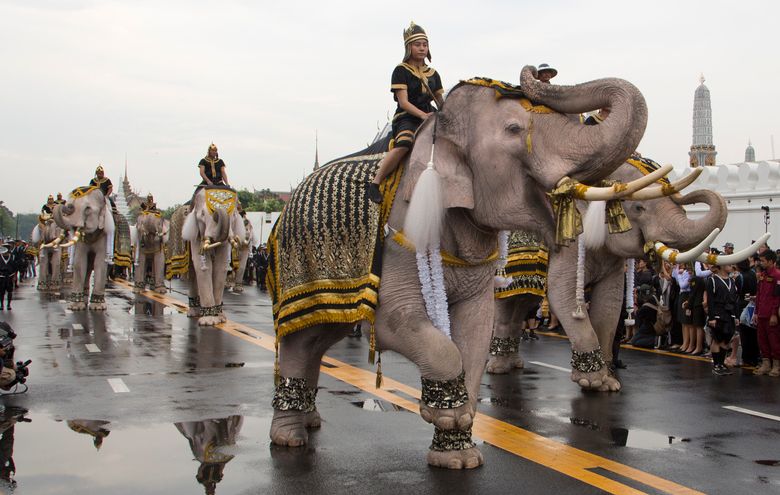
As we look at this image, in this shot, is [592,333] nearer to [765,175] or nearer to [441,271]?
[441,271]

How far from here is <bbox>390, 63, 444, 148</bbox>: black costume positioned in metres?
6.68

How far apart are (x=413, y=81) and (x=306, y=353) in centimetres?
224

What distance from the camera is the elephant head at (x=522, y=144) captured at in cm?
546

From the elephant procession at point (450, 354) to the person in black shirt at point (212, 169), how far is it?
6.29 m

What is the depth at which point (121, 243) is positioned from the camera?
72.9 ft

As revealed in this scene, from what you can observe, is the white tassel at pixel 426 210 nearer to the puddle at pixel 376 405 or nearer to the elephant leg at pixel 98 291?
the puddle at pixel 376 405

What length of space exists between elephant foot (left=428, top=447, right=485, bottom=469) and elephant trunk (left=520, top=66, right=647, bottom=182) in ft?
6.59

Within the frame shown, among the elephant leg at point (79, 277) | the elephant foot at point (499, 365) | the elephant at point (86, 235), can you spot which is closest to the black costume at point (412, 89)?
the elephant foot at point (499, 365)

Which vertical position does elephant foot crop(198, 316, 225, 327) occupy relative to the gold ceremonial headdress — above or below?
below

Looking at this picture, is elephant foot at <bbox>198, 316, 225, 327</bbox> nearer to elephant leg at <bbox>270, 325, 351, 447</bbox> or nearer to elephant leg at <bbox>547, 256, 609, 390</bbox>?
elephant leg at <bbox>547, 256, 609, 390</bbox>

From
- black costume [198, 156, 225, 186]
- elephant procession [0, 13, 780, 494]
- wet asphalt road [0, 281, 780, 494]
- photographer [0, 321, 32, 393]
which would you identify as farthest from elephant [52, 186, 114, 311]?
photographer [0, 321, 32, 393]

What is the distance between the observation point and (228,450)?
21.8 feet

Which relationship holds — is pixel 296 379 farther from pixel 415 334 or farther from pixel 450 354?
pixel 450 354

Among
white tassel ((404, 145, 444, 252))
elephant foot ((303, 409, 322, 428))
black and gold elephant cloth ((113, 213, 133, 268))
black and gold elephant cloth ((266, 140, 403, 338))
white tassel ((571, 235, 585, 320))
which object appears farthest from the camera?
black and gold elephant cloth ((113, 213, 133, 268))
